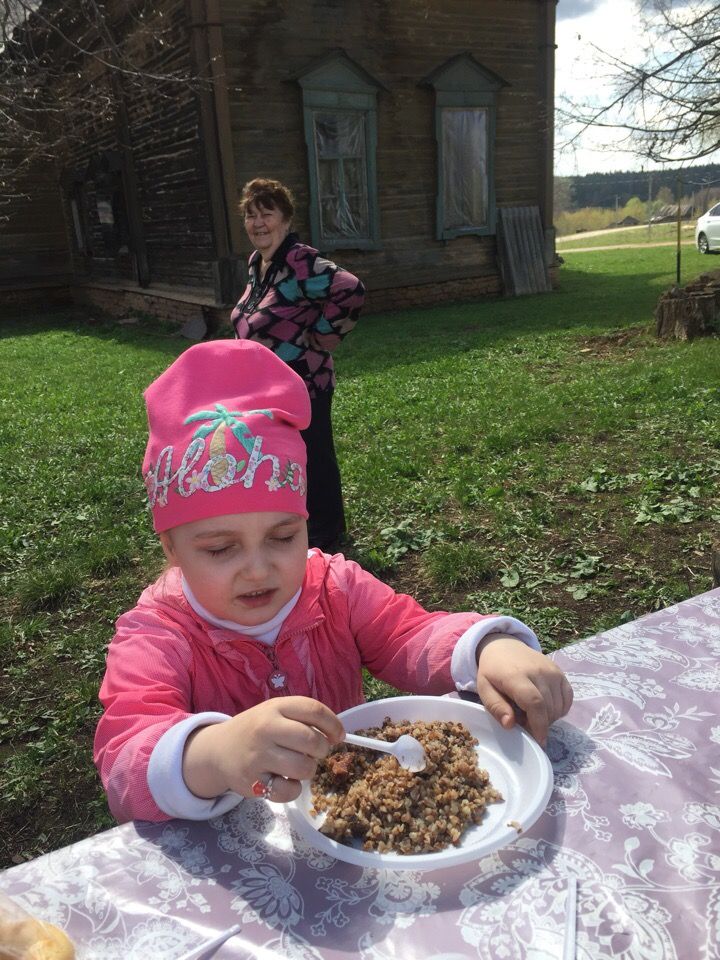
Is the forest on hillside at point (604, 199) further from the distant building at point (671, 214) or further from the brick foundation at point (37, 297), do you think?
the brick foundation at point (37, 297)

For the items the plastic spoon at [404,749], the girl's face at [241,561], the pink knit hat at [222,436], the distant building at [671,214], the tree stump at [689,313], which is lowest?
the tree stump at [689,313]

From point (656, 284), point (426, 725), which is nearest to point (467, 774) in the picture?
point (426, 725)

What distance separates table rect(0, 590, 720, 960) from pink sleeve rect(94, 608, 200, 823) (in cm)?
6

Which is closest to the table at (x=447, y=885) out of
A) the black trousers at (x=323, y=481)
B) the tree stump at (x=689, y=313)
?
the black trousers at (x=323, y=481)

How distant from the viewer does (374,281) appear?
13.0m

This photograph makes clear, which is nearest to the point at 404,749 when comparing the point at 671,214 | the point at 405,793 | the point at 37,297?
the point at 405,793

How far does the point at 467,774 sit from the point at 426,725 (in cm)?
13

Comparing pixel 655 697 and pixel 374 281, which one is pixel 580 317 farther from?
pixel 655 697

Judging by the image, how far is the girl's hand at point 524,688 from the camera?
1206 mm

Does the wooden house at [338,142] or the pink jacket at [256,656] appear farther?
the wooden house at [338,142]

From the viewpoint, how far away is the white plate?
93cm

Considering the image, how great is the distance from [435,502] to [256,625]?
11.4 feet

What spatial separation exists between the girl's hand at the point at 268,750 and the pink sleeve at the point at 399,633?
0.44 m

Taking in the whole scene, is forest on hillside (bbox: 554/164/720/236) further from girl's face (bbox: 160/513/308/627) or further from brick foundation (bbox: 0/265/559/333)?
girl's face (bbox: 160/513/308/627)
